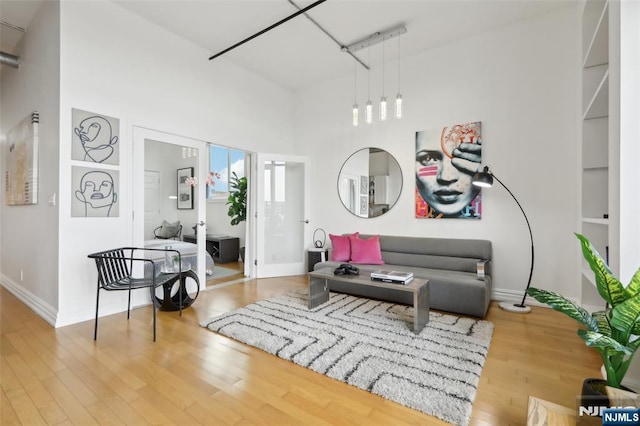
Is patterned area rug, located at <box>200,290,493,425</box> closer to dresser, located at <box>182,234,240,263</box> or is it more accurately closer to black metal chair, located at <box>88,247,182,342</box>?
black metal chair, located at <box>88,247,182,342</box>

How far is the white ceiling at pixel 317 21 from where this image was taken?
3.22 m

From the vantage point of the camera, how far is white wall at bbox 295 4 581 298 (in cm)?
329

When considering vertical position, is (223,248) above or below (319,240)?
below

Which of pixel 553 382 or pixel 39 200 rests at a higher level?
pixel 39 200

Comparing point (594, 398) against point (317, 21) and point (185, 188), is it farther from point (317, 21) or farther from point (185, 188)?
point (185, 188)

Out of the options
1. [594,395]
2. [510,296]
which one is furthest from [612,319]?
[510,296]

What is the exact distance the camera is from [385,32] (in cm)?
370

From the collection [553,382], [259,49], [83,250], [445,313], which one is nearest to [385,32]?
[259,49]

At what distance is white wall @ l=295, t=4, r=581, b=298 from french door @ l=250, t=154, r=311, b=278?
1.54 m

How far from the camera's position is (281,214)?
515cm

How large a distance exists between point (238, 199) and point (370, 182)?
279cm

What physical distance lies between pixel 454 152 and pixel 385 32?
1.80 metres

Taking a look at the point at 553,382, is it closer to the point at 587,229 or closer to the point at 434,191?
the point at 587,229

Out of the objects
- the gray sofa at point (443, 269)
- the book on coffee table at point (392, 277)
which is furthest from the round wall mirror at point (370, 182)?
the book on coffee table at point (392, 277)
